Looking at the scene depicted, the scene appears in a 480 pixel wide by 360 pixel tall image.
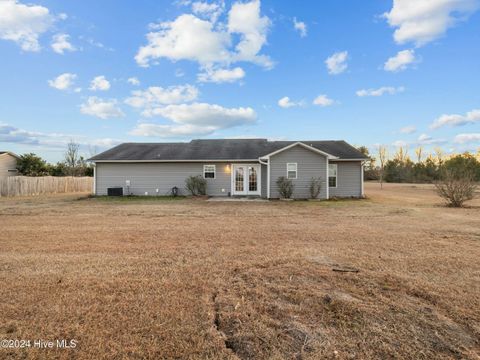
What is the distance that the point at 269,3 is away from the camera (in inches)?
523

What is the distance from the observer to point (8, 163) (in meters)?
27.9

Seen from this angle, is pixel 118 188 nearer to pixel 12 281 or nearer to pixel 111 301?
pixel 12 281

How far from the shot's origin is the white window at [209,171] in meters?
18.0

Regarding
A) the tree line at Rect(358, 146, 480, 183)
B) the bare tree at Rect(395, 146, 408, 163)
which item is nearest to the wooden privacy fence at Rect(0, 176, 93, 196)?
the tree line at Rect(358, 146, 480, 183)

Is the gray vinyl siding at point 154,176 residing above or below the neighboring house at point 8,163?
below

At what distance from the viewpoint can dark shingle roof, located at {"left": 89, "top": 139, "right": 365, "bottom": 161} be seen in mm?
17906

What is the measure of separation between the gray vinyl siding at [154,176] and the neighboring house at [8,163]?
57.3 ft

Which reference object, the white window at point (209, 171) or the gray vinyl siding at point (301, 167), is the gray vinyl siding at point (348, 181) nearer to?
the gray vinyl siding at point (301, 167)

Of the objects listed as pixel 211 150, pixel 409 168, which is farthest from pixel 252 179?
pixel 409 168

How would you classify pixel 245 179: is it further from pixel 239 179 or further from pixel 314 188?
pixel 314 188

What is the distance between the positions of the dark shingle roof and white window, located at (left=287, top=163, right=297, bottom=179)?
2350mm

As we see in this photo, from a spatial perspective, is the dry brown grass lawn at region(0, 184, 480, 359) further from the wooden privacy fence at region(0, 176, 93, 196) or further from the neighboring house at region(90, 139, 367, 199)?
the wooden privacy fence at region(0, 176, 93, 196)

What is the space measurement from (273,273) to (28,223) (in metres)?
8.59

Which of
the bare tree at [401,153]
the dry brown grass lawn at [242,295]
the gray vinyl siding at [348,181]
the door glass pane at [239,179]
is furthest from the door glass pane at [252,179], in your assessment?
the bare tree at [401,153]
